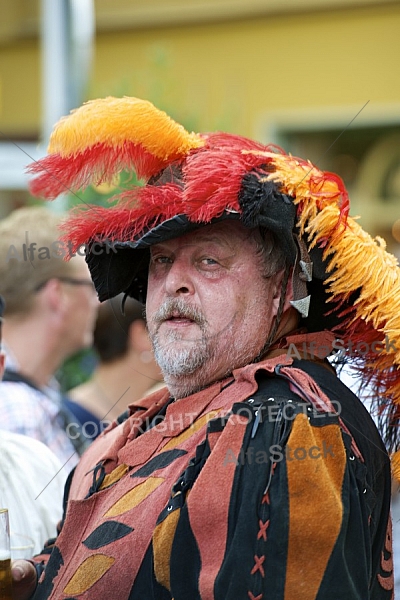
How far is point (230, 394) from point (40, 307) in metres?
1.84

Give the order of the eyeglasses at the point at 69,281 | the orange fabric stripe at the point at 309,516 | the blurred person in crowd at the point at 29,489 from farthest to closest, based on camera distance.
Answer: the eyeglasses at the point at 69,281, the blurred person in crowd at the point at 29,489, the orange fabric stripe at the point at 309,516

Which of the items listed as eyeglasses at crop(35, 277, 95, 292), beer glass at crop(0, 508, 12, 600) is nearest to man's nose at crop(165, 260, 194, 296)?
beer glass at crop(0, 508, 12, 600)

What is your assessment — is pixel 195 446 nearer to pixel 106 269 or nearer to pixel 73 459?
pixel 106 269

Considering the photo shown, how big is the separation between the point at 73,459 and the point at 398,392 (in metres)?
1.60

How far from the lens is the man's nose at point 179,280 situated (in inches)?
89.0

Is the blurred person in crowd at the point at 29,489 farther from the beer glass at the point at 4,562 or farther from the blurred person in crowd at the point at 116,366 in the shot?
the blurred person in crowd at the point at 116,366

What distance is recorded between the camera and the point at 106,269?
2.56m

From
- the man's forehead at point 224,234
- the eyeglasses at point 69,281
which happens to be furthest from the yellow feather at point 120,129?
the eyeglasses at point 69,281

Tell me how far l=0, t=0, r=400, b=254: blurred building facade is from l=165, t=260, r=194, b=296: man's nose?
4797 millimetres

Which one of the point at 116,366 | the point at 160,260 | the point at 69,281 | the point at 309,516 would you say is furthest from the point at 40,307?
the point at 309,516

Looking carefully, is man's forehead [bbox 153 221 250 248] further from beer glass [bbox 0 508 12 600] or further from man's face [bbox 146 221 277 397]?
beer glass [bbox 0 508 12 600]

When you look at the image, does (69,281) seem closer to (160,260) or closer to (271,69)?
(160,260)

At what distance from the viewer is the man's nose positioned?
7.41 ft

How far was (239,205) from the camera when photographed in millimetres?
2143
